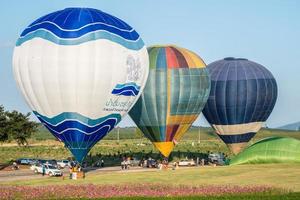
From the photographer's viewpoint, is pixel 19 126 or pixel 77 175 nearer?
pixel 77 175

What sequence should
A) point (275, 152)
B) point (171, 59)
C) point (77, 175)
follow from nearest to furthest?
point (77, 175) < point (275, 152) < point (171, 59)

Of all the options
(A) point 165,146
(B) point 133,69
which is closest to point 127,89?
(B) point 133,69

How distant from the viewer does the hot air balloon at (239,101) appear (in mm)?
88438

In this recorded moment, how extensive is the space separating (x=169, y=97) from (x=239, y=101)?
568 inches

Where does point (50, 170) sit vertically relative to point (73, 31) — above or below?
below

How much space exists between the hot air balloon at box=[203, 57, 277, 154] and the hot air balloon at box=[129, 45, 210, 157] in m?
9.44

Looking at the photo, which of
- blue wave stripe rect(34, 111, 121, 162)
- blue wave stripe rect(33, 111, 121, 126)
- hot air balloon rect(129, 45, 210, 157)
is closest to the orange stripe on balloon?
hot air balloon rect(129, 45, 210, 157)

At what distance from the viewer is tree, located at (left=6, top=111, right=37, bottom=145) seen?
8519cm

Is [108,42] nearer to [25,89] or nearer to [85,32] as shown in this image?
[85,32]

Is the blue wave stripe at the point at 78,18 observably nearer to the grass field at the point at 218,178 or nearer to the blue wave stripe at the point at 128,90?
the blue wave stripe at the point at 128,90

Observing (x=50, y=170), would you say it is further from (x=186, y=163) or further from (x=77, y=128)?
(x=186, y=163)

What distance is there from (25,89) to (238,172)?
20.9 metres

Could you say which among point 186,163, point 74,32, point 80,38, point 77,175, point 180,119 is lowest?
point 77,175

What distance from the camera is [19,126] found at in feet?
281
